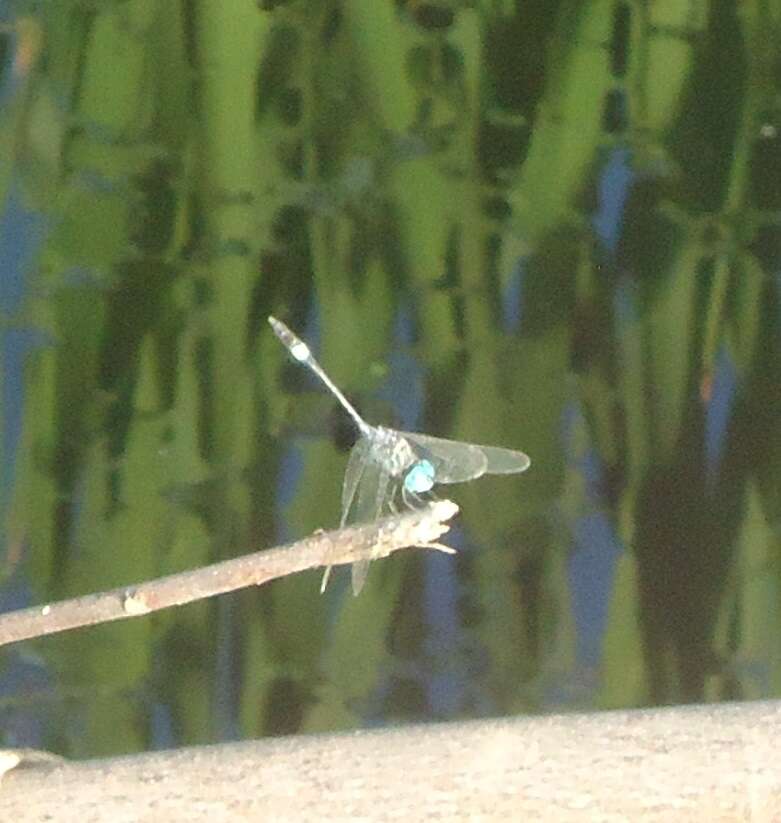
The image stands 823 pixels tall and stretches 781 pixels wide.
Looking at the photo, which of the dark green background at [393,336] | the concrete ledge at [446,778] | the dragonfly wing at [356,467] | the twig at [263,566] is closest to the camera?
the twig at [263,566]

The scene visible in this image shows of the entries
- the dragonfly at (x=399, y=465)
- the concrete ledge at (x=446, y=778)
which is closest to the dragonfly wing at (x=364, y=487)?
the dragonfly at (x=399, y=465)

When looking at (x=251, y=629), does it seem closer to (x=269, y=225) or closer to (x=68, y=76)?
(x=269, y=225)

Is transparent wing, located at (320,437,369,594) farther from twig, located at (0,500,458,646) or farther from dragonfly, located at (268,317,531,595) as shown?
twig, located at (0,500,458,646)

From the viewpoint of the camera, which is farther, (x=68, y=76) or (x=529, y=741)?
(x=68, y=76)

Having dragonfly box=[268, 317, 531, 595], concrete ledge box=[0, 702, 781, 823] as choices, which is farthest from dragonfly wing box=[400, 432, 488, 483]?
concrete ledge box=[0, 702, 781, 823]

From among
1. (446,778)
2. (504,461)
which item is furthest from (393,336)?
(446,778)

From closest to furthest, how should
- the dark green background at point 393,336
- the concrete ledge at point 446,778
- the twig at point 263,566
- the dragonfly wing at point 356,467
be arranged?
the twig at point 263,566 → the concrete ledge at point 446,778 → the dragonfly wing at point 356,467 → the dark green background at point 393,336

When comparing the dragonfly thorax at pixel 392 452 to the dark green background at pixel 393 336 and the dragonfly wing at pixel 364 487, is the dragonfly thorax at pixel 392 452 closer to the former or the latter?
the dragonfly wing at pixel 364 487

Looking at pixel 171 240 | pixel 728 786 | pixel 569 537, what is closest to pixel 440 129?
pixel 171 240
